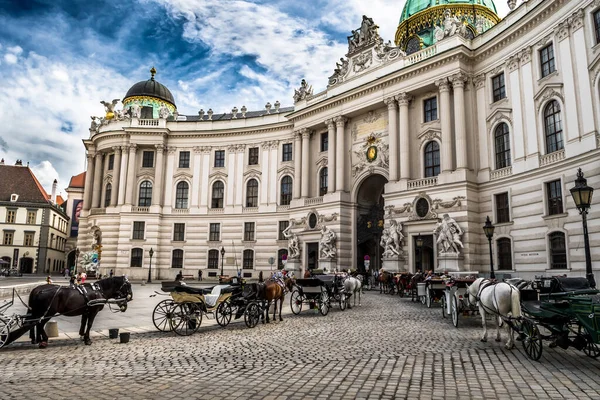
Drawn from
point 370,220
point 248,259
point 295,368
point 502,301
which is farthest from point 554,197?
point 248,259

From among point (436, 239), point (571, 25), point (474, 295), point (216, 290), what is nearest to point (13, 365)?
point (216, 290)

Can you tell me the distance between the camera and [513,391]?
6.80 metres

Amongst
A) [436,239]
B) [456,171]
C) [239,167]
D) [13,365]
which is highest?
[239,167]

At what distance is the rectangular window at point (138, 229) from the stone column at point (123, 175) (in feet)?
9.72

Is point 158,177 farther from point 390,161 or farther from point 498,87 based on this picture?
point 498,87

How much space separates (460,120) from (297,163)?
17.0 m

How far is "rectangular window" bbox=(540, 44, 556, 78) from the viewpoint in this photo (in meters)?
26.6

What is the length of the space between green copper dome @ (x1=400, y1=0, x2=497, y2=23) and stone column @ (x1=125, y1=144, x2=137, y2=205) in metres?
31.8

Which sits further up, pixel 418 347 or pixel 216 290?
pixel 216 290

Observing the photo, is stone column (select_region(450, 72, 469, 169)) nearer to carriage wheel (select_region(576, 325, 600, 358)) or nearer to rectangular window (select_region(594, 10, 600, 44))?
rectangular window (select_region(594, 10, 600, 44))

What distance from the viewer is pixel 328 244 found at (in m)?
37.2

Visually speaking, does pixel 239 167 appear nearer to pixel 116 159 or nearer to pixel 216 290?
pixel 116 159

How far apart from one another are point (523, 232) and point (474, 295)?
56.9ft

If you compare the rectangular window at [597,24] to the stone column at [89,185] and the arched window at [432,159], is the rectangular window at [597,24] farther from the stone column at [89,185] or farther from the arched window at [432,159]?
the stone column at [89,185]
